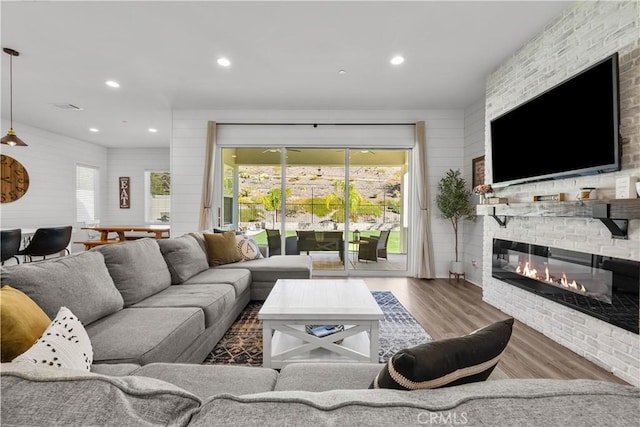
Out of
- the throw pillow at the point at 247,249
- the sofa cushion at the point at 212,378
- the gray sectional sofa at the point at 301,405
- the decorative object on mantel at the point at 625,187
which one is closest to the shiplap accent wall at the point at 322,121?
the throw pillow at the point at 247,249

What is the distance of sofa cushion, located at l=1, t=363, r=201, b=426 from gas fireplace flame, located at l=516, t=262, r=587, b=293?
3114 mm

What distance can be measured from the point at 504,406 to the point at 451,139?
17.4ft

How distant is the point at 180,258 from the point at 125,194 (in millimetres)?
6495

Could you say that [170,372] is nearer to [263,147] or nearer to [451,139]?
[263,147]

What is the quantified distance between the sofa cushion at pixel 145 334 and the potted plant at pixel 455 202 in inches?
157

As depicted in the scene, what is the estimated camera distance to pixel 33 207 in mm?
6352

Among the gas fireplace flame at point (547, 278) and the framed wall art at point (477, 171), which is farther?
the framed wall art at point (477, 171)

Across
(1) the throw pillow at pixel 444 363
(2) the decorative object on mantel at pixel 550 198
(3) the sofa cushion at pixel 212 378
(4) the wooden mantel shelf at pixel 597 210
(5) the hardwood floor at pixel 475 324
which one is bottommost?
(5) the hardwood floor at pixel 475 324

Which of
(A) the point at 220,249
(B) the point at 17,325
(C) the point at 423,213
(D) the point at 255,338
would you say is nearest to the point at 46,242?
(A) the point at 220,249

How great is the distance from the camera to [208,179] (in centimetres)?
527

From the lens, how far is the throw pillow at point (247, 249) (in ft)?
13.4

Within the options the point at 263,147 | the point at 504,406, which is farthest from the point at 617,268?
the point at 263,147

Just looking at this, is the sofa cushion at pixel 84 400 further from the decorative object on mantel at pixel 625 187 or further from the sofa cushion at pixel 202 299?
the decorative object on mantel at pixel 625 187

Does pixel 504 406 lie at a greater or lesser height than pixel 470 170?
lesser
